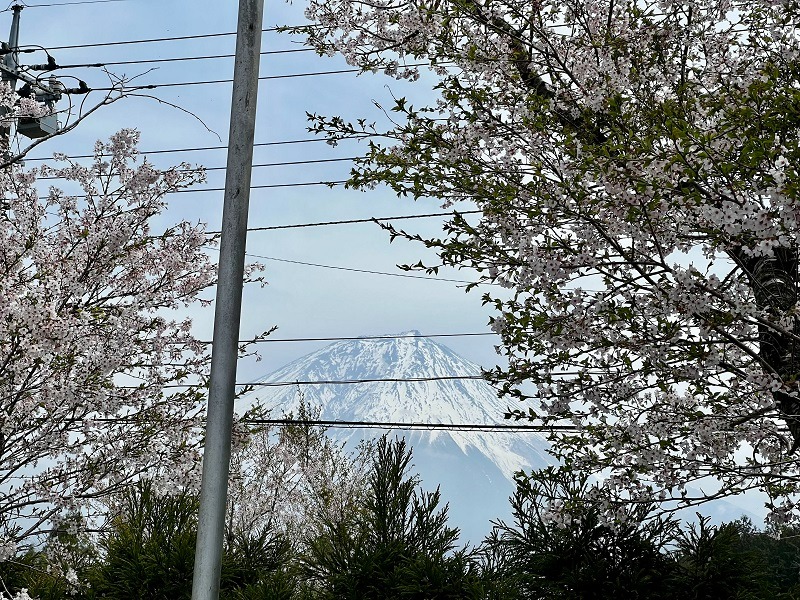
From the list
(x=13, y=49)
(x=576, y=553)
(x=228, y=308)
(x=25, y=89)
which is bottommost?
(x=576, y=553)

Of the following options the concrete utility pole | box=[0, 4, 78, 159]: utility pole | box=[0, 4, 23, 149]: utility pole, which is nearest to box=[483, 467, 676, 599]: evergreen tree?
the concrete utility pole

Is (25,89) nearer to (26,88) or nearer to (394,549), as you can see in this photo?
(26,88)

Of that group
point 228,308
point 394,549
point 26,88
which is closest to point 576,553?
point 394,549

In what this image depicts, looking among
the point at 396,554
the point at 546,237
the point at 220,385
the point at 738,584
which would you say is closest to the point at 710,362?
the point at 546,237

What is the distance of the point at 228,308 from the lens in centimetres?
333

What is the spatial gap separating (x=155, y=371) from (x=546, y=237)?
11.7 ft

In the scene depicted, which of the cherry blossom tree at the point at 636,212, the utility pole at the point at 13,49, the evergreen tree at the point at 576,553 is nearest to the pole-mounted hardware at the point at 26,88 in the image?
the utility pole at the point at 13,49

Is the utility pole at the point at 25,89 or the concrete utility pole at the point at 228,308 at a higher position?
the utility pole at the point at 25,89

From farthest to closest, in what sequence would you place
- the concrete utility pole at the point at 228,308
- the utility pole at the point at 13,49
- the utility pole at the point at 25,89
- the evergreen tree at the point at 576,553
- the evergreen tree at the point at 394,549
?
1. the utility pole at the point at 13,49
2. the utility pole at the point at 25,89
3. the evergreen tree at the point at 394,549
4. the evergreen tree at the point at 576,553
5. the concrete utility pole at the point at 228,308

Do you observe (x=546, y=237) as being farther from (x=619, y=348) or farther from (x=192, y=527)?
(x=192, y=527)

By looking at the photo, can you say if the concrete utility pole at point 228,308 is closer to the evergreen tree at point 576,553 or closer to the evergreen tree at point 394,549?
the evergreen tree at point 576,553

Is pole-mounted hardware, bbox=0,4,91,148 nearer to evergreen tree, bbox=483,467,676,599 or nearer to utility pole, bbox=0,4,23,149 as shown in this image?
utility pole, bbox=0,4,23,149

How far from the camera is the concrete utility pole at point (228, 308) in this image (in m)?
3.15

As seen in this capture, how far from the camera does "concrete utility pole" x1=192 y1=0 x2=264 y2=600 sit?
3154 millimetres
